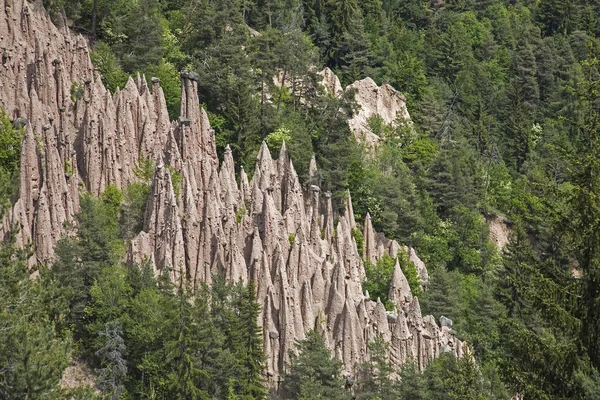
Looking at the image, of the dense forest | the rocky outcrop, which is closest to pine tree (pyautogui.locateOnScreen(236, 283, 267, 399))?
the dense forest

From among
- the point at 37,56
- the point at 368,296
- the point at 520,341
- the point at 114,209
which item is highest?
the point at 37,56

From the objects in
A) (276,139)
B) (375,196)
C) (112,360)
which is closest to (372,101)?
(375,196)

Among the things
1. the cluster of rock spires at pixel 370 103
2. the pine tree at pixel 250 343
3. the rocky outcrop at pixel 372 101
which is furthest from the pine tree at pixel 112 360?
the rocky outcrop at pixel 372 101

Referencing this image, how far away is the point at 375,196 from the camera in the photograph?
63062 millimetres

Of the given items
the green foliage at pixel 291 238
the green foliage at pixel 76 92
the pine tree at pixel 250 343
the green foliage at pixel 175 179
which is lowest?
the pine tree at pixel 250 343

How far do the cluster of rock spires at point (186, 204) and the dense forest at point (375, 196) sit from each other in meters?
1.34

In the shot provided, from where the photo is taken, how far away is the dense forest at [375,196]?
21.9m

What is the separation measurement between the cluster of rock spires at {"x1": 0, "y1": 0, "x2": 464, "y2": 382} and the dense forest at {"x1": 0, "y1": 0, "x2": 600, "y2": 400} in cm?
134

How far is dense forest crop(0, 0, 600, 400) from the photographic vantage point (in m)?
21.9

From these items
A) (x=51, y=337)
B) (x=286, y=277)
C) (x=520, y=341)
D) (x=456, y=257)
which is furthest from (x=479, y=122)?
(x=520, y=341)

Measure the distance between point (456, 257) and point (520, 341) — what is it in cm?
A: 4776

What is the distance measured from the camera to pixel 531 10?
11819 centimetres

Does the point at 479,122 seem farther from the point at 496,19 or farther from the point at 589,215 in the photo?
the point at 589,215

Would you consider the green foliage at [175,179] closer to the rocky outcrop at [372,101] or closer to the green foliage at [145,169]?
the green foliage at [145,169]
